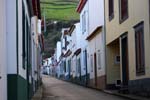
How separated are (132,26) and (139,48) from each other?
5.77ft

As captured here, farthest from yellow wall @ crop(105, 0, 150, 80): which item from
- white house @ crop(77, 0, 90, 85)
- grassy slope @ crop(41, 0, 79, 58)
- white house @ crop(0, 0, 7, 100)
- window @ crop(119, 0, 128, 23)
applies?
grassy slope @ crop(41, 0, 79, 58)

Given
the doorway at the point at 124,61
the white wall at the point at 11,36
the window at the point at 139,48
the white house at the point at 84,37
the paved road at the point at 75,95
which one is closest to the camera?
the white wall at the point at 11,36

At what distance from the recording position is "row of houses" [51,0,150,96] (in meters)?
23.0

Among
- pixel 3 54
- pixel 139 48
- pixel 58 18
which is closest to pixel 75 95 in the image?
pixel 139 48

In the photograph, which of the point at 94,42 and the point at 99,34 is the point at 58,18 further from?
the point at 99,34

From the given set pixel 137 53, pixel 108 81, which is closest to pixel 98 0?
pixel 108 81

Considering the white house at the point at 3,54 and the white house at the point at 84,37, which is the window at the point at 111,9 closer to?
the white house at the point at 84,37

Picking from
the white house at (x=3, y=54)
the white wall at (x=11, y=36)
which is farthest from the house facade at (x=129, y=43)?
the white house at (x=3, y=54)

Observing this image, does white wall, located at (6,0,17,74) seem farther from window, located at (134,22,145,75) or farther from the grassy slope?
the grassy slope

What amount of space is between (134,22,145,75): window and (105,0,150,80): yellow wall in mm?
330

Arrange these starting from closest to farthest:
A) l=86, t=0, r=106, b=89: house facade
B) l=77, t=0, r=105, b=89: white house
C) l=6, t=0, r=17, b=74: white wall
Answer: l=6, t=0, r=17, b=74: white wall
l=86, t=0, r=106, b=89: house facade
l=77, t=0, r=105, b=89: white house

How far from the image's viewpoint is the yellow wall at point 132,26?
22.0m

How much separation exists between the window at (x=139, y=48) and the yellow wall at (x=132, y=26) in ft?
1.08

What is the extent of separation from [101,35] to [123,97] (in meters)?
12.1
